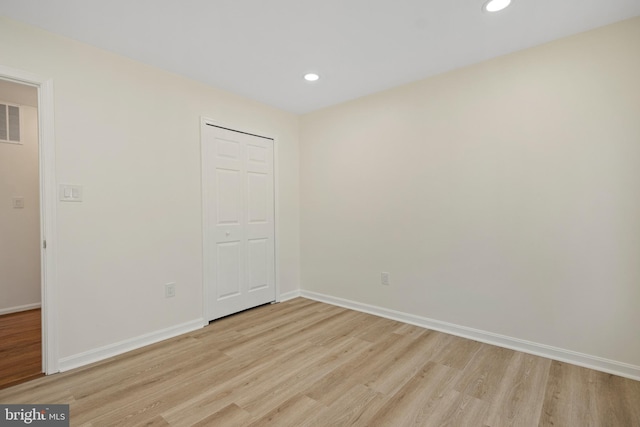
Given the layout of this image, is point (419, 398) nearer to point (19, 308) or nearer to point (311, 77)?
point (311, 77)

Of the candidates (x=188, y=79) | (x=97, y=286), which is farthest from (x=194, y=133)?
(x=97, y=286)

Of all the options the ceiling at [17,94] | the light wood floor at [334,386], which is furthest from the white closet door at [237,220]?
the ceiling at [17,94]

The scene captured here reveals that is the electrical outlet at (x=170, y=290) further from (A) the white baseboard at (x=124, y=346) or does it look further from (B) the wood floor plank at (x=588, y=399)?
(B) the wood floor plank at (x=588, y=399)

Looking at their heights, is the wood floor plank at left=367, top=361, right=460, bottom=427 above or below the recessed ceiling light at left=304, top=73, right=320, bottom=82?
below

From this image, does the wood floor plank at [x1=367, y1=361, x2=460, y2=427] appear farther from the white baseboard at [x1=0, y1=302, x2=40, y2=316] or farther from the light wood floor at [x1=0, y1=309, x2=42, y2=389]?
the white baseboard at [x1=0, y1=302, x2=40, y2=316]

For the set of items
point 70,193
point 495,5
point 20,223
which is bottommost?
point 20,223

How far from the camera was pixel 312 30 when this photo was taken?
7.08 ft

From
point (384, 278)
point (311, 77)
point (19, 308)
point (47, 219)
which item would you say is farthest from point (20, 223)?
point (384, 278)

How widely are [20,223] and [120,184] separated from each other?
7.28 feet

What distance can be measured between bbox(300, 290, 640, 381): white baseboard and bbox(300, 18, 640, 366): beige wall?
0.05 m

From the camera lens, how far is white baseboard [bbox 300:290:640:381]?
211 cm

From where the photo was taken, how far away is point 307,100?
11.5 feet

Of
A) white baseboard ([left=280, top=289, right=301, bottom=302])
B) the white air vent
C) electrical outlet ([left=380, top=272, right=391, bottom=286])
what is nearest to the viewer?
electrical outlet ([left=380, top=272, right=391, bottom=286])

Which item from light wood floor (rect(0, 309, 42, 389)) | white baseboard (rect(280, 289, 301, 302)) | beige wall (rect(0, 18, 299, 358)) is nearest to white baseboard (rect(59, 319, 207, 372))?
beige wall (rect(0, 18, 299, 358))
